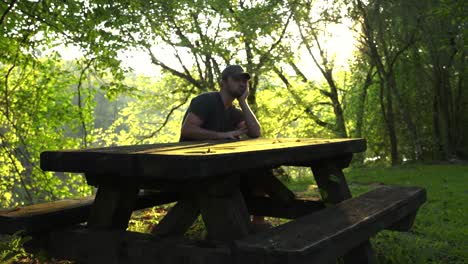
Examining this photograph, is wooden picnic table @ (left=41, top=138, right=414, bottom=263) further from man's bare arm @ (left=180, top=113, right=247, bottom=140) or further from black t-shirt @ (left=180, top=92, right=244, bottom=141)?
black t-shirt @ (left=180, top=92, right=244, bottom=141)

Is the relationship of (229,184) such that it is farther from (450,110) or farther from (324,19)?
(450,110)

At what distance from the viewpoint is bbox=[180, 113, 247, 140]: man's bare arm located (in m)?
4.22

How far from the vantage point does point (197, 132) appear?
14.0ft

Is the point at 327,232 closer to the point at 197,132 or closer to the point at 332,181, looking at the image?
the point at 332,181

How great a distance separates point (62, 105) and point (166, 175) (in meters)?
16.6

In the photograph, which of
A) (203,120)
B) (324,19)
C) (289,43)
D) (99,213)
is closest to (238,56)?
(289,43)

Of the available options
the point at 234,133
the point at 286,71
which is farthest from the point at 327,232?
the point at 286,71

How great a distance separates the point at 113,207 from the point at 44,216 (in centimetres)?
47

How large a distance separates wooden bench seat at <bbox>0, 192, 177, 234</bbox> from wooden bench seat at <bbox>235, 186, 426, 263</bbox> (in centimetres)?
154

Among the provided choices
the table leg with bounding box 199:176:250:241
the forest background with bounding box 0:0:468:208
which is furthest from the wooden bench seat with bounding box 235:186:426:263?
the forest background with bounding box 0:0:468:208

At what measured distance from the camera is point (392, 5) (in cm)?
1681

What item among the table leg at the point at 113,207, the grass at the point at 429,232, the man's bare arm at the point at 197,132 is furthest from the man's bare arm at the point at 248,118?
the table leg at the point at 113,207

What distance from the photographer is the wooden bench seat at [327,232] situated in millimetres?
2035

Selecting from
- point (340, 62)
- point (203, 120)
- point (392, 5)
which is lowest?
point (203, 120)
